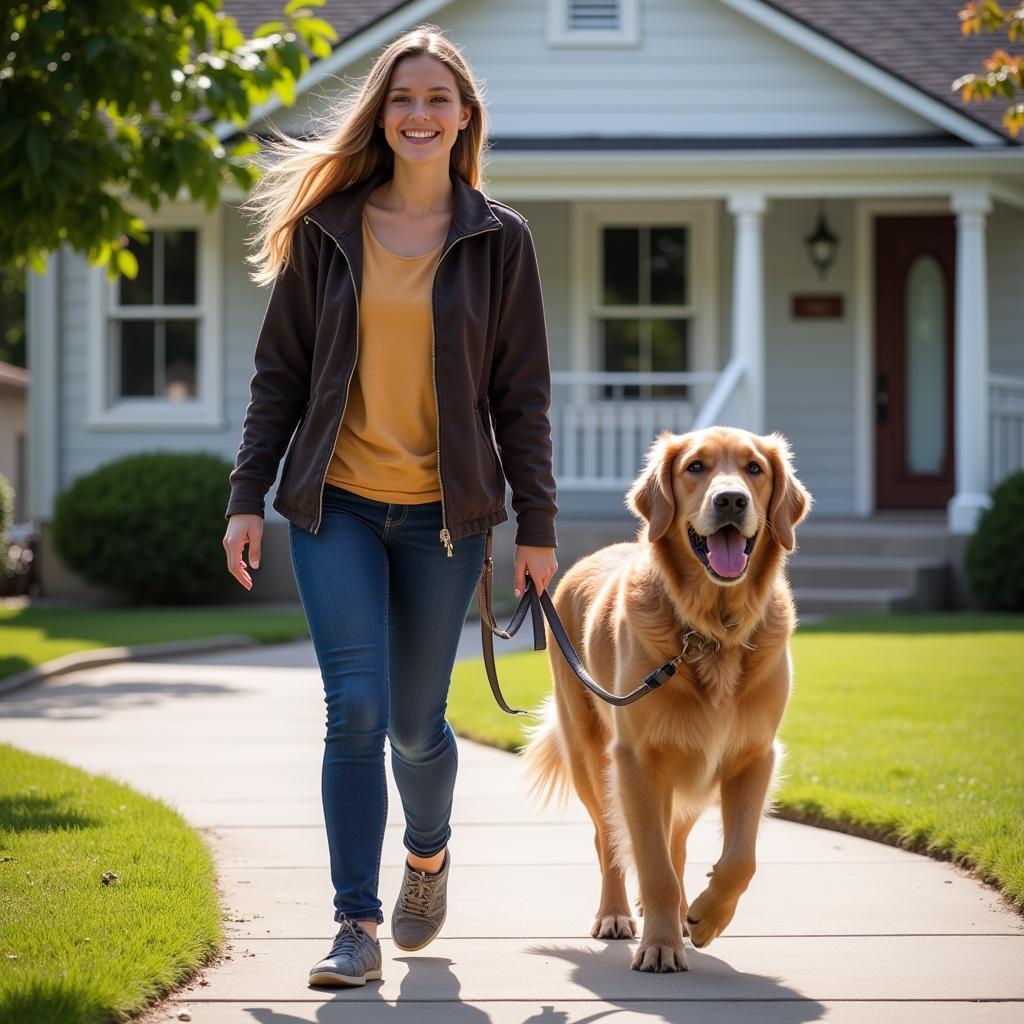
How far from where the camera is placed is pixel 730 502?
426cm

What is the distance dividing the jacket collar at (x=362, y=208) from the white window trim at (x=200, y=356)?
502 inches

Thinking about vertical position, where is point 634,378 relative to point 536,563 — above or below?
above

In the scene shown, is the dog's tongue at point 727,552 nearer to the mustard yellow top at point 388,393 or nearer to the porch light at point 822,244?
the mustard yellow top at point 388,393

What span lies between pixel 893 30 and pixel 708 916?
49.2ft

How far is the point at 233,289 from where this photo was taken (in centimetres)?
1697

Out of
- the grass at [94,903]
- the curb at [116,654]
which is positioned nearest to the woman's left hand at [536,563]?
the grass at [94,903]

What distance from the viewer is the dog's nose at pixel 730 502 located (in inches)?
167

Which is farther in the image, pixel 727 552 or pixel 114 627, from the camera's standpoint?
pixel 114 627

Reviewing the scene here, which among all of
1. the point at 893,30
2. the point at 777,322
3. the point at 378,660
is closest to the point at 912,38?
the point at 893,30

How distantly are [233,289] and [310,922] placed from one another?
42.7 ft

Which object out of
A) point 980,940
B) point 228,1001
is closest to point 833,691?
point 980,940

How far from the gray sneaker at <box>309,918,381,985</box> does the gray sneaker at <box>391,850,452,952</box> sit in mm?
188

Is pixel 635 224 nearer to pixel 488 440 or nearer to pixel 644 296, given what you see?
pixel 644 296

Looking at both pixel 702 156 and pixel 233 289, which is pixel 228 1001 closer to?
pixel 702 156
